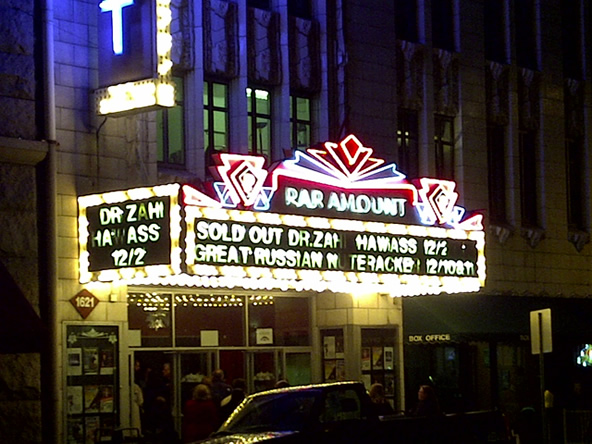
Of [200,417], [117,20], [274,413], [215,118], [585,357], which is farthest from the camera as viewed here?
[585,357]

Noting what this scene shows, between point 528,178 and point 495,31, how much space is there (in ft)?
11.7

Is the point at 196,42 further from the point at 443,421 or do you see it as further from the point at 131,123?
the point at 443,421

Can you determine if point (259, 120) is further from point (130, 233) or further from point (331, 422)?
point (331, 422)

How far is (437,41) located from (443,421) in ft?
44.3

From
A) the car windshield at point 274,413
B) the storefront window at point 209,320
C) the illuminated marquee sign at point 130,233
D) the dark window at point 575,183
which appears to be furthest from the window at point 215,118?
the dark window at point 575,183

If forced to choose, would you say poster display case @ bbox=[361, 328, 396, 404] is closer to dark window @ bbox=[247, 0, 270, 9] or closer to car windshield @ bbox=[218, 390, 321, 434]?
dark window @ bbox=[247, 0, 270, 9]

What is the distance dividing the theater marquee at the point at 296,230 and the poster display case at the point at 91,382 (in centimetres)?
106

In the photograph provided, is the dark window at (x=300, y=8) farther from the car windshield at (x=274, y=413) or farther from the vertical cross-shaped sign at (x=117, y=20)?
the car windshield at (x=274, y=413)

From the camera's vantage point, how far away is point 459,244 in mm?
23578

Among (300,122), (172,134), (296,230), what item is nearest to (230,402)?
(296,230)

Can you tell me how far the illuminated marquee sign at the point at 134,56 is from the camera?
63.1 feet

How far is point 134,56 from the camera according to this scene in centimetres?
1959

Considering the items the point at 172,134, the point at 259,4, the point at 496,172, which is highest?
the point at 259,4

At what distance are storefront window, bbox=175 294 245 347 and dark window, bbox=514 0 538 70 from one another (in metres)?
10.5
